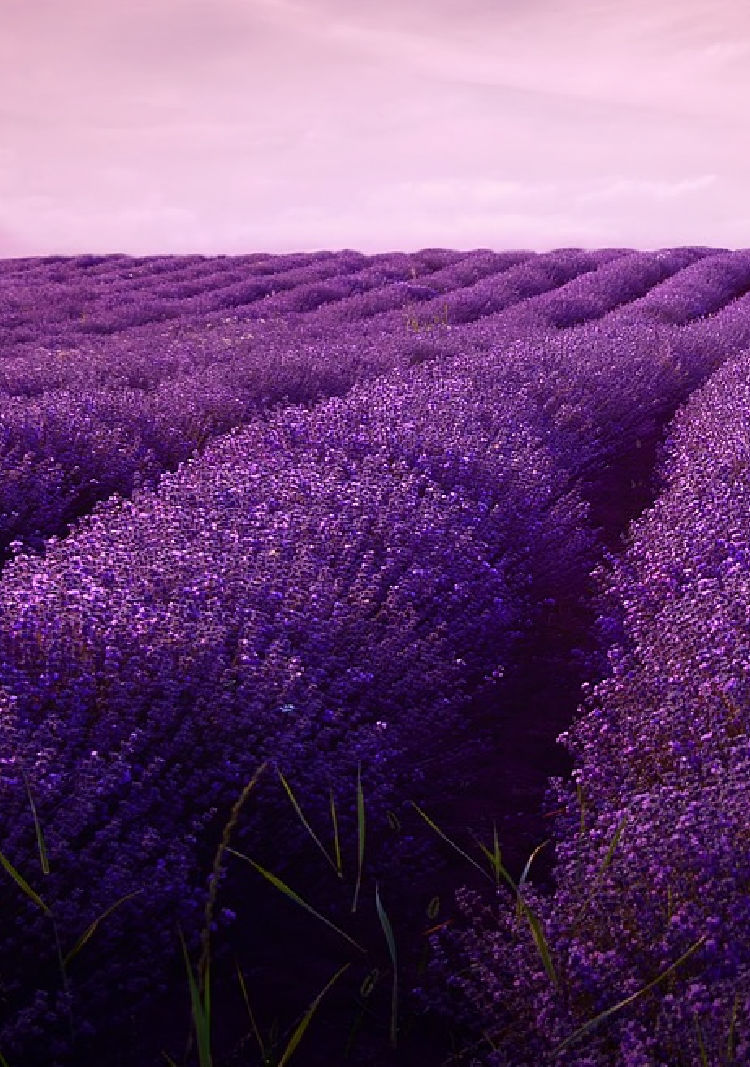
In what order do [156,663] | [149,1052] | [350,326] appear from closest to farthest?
[149,1052], [156,663], [350,326]

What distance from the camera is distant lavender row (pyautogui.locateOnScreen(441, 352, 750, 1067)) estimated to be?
5.46ft

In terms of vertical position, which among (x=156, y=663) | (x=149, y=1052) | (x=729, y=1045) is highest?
Result: (x=156, y=663)

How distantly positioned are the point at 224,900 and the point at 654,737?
1.01 metres

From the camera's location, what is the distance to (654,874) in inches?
74.0

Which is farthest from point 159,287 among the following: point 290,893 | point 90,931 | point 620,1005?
point 620,1005

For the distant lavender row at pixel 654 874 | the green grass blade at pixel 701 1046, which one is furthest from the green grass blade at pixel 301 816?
the green grass blade at pixel 701 1046

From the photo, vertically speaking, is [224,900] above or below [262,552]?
below

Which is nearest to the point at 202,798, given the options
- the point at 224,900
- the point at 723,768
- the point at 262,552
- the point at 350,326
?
the point at 224,900

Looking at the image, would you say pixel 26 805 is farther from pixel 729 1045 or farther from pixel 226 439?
pixel 226 439

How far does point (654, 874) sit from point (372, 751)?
792 millimetres

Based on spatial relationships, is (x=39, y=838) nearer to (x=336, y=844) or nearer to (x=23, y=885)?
(x=23, y=885)

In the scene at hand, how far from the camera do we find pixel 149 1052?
6.02 feet

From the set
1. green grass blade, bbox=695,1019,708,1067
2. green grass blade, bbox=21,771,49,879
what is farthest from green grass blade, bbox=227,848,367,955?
green grass blade, bbox=695,1019,708,1067

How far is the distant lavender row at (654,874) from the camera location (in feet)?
5.46
